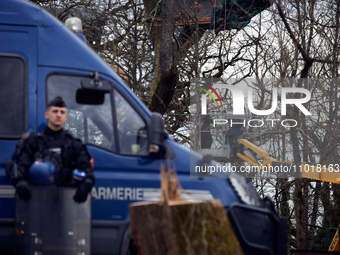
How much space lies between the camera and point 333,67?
12.8m

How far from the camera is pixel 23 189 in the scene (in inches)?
180

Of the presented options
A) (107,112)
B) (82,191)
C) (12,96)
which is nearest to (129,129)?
(107,112)

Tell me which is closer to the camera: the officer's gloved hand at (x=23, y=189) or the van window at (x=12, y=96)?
the officer's gloved hand at (x=23, y=189)

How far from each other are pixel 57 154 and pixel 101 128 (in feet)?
1.92

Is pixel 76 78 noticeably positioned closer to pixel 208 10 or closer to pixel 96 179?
pixel 96 179

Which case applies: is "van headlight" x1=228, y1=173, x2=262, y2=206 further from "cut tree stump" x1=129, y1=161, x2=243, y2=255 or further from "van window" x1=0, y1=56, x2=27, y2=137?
"van window" x1=0, y1=56, x2=27, y2=137

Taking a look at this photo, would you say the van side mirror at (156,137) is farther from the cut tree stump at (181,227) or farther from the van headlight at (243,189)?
the cut tree stump at (181,227)

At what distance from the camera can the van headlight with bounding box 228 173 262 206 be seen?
5.23 m

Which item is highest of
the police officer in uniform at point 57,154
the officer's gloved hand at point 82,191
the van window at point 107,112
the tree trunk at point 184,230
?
the van window at point 107,112

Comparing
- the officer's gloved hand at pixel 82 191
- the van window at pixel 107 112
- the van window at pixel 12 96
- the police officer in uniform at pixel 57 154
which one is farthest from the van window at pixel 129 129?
the van window at pixel 12 96

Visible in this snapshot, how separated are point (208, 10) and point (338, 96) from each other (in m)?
3.87

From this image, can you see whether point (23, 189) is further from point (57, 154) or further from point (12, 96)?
point (12, 96)

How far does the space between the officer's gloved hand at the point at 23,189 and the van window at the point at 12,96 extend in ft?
2.01

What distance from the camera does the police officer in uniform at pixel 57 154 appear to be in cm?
466
